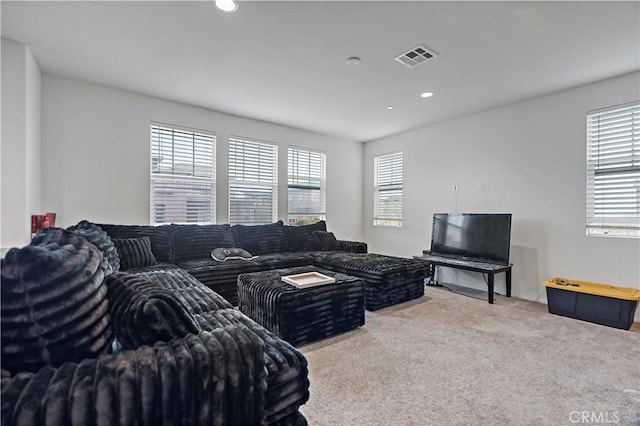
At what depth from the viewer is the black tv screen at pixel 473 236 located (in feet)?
12.3

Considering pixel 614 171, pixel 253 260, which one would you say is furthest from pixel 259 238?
pixel 614 171

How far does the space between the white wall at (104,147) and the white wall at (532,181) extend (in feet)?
10.8

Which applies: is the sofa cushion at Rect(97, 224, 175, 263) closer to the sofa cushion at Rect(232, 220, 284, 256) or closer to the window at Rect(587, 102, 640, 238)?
the sofa cushion at Rect(232, 220, 284, 256)

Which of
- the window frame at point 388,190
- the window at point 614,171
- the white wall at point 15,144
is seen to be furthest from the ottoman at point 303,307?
the window frame at point 388,190

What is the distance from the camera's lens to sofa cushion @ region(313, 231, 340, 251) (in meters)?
4.72

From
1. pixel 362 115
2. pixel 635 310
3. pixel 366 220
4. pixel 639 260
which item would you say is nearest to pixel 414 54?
pixel 362 115

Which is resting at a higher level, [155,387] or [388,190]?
[388,190]

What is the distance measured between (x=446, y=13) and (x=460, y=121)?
269 centimetres

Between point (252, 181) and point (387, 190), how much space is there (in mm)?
2596

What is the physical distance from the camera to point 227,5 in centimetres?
215

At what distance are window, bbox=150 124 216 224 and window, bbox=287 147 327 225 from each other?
1404 mm

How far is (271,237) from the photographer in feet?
14.5

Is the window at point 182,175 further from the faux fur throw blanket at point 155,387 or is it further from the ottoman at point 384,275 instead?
the faux fur throw blanket at point 155,387

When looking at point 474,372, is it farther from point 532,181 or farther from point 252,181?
point 252,181
